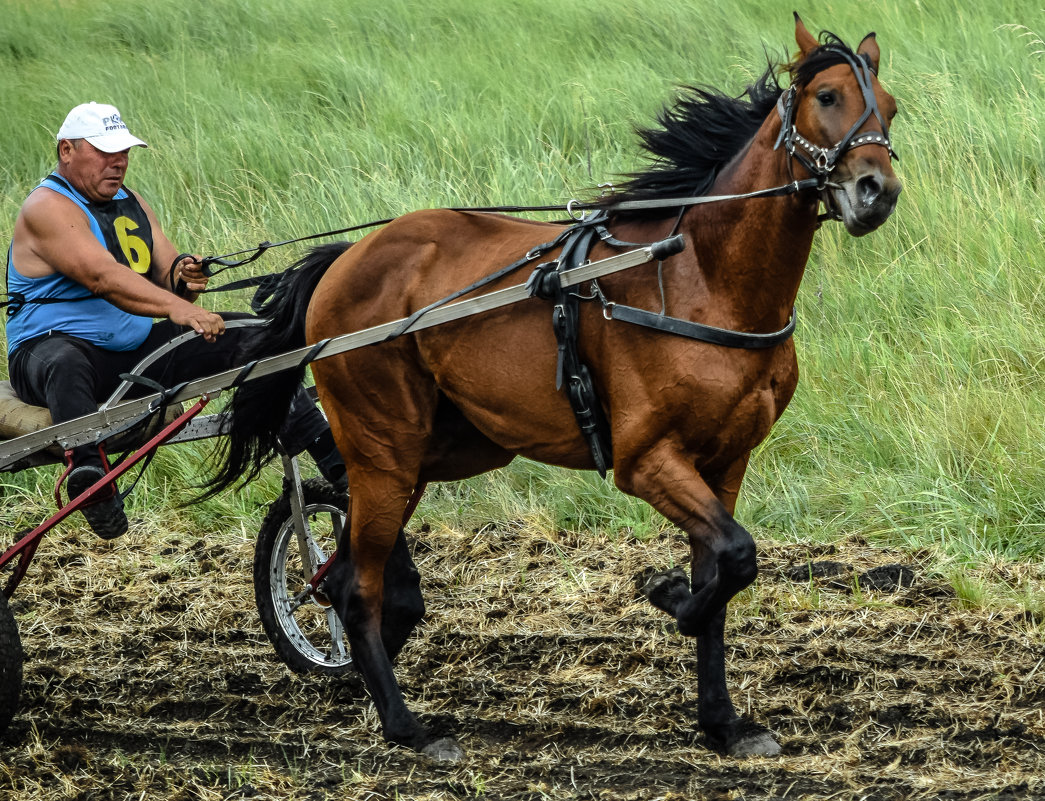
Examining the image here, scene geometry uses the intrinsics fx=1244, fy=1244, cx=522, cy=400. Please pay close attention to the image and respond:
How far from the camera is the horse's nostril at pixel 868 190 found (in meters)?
3.30

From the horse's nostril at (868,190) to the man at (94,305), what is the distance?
232cm

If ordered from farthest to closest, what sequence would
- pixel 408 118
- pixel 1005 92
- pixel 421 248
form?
pixel 408 118, pixel 1005 92, pixel 421 248

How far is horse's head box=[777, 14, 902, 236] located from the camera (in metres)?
3.33

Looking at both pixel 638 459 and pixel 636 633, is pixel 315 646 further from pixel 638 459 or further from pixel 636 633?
pixel 638 459

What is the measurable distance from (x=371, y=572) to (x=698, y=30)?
26.2 feet

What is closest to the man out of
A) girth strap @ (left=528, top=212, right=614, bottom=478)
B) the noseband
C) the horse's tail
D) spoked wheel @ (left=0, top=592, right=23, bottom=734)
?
the horse's tail

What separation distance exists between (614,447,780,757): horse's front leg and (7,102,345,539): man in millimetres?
1584

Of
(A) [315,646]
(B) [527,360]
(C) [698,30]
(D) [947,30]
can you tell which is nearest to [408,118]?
(C) [698,30]

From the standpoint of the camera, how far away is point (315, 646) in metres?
5.31

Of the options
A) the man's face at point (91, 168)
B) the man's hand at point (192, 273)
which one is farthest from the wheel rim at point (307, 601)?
the man's face at point (91, 168)

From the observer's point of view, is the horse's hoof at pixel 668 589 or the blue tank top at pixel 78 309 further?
the blue tank top at pixel 78 309

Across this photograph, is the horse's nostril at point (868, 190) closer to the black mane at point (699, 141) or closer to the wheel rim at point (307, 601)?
the black mane at point (699, 141)

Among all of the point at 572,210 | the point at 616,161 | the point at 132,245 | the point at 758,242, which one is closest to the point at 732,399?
the point at 758,242

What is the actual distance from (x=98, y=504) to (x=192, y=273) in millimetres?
1020
